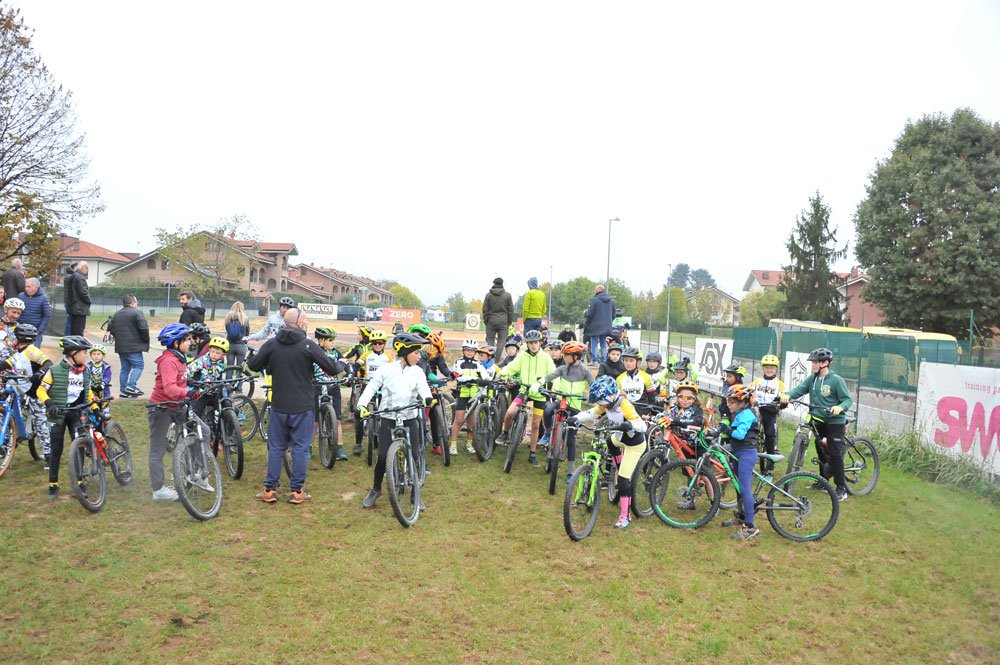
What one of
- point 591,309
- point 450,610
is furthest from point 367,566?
point 591,309

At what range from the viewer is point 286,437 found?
26.2ft

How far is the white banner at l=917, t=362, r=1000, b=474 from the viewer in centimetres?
1093

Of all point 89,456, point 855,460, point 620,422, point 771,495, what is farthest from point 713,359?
point 89,456

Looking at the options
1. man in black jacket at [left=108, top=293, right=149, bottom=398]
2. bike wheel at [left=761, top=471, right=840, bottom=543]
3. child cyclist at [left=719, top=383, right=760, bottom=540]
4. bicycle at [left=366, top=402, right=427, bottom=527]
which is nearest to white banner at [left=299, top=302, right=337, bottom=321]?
man in black jacket at [left=108, top=293, right=149, bottom=398]

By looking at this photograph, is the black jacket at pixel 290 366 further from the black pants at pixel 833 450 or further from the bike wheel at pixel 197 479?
the black pants at pixel 833 450

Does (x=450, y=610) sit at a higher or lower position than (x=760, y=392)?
lower

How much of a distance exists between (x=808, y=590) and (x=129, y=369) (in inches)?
513

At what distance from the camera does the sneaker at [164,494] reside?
8102 millimetres

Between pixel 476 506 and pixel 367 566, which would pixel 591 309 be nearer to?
pixel 476 506

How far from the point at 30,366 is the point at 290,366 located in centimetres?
405

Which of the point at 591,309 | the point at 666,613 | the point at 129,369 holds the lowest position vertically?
the point at 666,613

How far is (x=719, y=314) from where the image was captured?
314 ft

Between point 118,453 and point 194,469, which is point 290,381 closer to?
point 194,469

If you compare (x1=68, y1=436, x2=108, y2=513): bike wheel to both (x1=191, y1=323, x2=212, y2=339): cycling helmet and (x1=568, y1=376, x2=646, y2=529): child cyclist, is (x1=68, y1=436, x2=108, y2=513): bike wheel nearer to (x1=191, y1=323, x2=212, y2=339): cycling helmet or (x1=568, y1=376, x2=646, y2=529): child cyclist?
(x1=191, y1=323, x2=212, y2=339): cycling helmet
